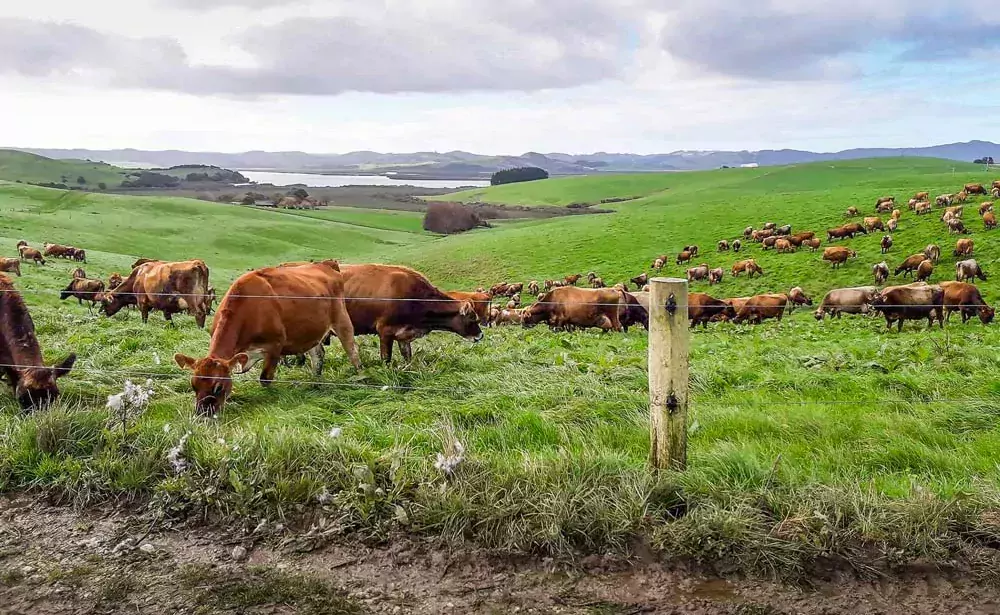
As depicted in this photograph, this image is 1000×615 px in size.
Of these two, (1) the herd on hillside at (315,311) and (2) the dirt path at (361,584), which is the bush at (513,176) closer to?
(1) the herd on hillside at (315,311)

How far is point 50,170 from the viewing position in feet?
466

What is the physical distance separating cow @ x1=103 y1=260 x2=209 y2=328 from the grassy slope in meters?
122

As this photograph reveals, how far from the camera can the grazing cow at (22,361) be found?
746 centimetres

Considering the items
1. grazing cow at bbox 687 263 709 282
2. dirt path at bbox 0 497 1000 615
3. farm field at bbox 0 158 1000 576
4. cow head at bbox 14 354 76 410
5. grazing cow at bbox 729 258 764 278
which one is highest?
cow head at bbox 14 354 76 410

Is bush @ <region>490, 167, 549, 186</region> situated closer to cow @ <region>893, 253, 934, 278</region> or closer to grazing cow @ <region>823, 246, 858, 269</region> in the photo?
grazing cow @ <region>823, 246, 858, 269</region>

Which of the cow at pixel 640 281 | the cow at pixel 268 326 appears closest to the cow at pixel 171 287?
the cow at pixel 268 326

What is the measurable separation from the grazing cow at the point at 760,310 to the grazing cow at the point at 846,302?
4.59ft

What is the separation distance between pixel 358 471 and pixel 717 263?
131 feet

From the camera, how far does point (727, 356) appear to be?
12.7 m

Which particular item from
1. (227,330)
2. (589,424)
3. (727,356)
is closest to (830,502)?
(589,424)

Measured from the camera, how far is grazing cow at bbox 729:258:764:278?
37.2 metres

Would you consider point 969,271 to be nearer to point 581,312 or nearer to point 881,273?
point 881,273

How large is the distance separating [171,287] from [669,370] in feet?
65.1

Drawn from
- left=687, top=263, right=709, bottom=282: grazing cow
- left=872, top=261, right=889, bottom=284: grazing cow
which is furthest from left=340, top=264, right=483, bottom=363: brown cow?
left=687, top=263, right=709, bottom=282: grazing cow
